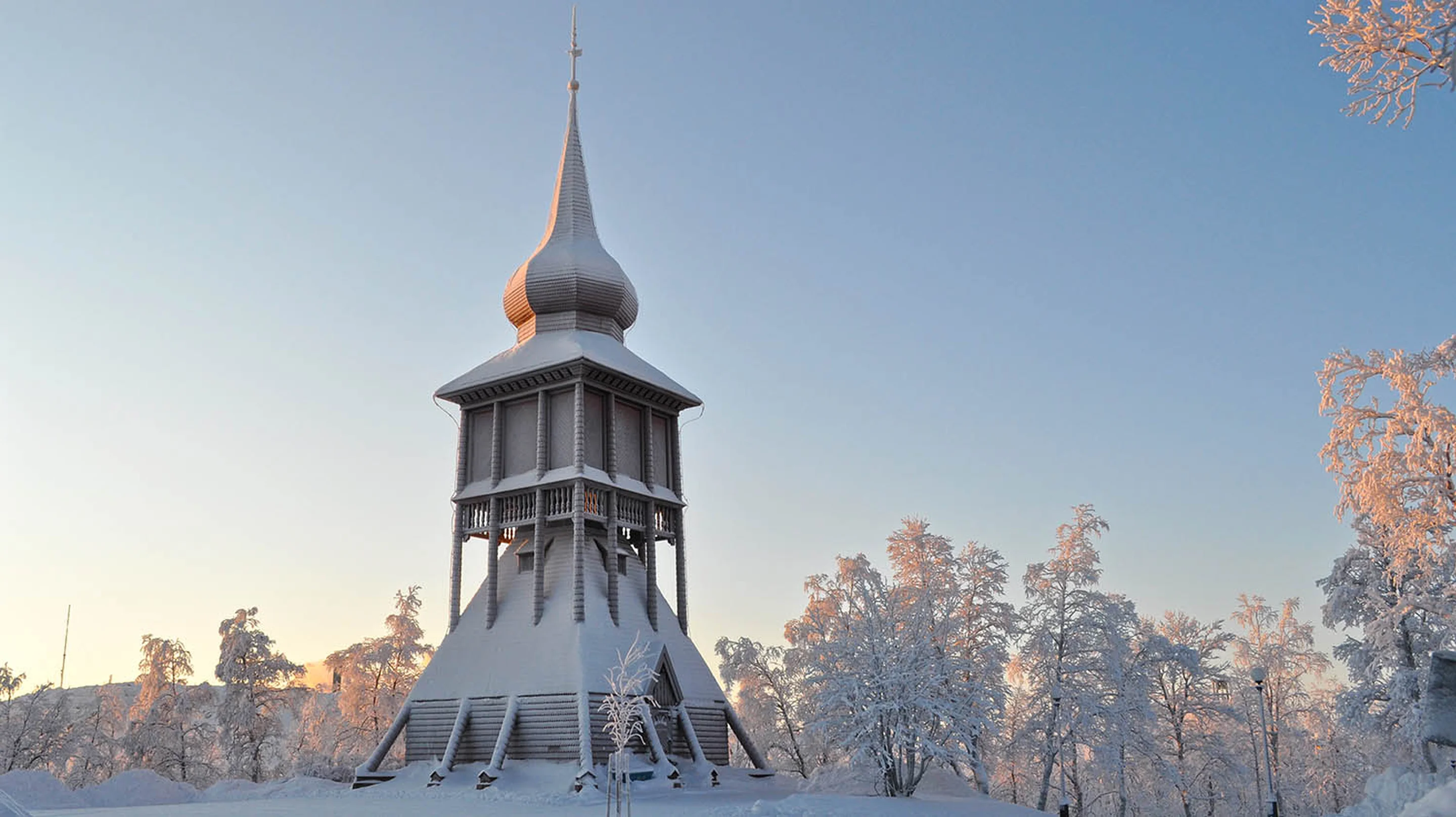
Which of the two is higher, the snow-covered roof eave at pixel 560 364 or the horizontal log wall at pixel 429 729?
the snow-covered roof eave at pixel 560 364

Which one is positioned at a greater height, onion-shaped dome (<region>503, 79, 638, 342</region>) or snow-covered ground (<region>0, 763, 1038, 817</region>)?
onion-shaped dome (<region>503, 79, 638, 342</region>)

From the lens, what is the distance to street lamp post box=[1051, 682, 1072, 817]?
80.7ft

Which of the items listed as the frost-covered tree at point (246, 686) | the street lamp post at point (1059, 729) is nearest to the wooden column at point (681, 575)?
the street lamp post at point (1059, 729)

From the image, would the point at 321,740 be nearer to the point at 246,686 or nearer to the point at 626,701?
the point at 246,686

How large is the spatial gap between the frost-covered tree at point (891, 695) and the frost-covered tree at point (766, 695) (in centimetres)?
1220

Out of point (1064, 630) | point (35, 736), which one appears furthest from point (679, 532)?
point (35, 736)

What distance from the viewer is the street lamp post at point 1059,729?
24.6m

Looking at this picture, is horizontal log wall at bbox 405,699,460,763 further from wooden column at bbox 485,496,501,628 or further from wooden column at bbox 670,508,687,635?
wooden column at bbox 670,508,687,635

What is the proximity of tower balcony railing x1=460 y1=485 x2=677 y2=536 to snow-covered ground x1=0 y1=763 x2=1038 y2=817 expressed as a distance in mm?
8496

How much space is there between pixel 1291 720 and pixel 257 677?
4394cm

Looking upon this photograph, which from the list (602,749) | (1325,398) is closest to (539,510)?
(602,749)

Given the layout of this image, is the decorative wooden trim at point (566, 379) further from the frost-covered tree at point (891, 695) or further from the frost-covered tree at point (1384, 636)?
the frost-covered tree at point (1384, 636)

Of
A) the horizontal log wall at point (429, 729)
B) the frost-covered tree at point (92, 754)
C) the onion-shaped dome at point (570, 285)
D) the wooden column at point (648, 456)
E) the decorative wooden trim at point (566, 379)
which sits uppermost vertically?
the onion-shaped dome at point (570, 285)

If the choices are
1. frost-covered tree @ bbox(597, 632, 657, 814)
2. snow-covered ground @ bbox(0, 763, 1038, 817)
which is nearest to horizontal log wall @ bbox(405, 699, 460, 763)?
snow-covered ground @ bbox(0, 763, 1038, 817)
